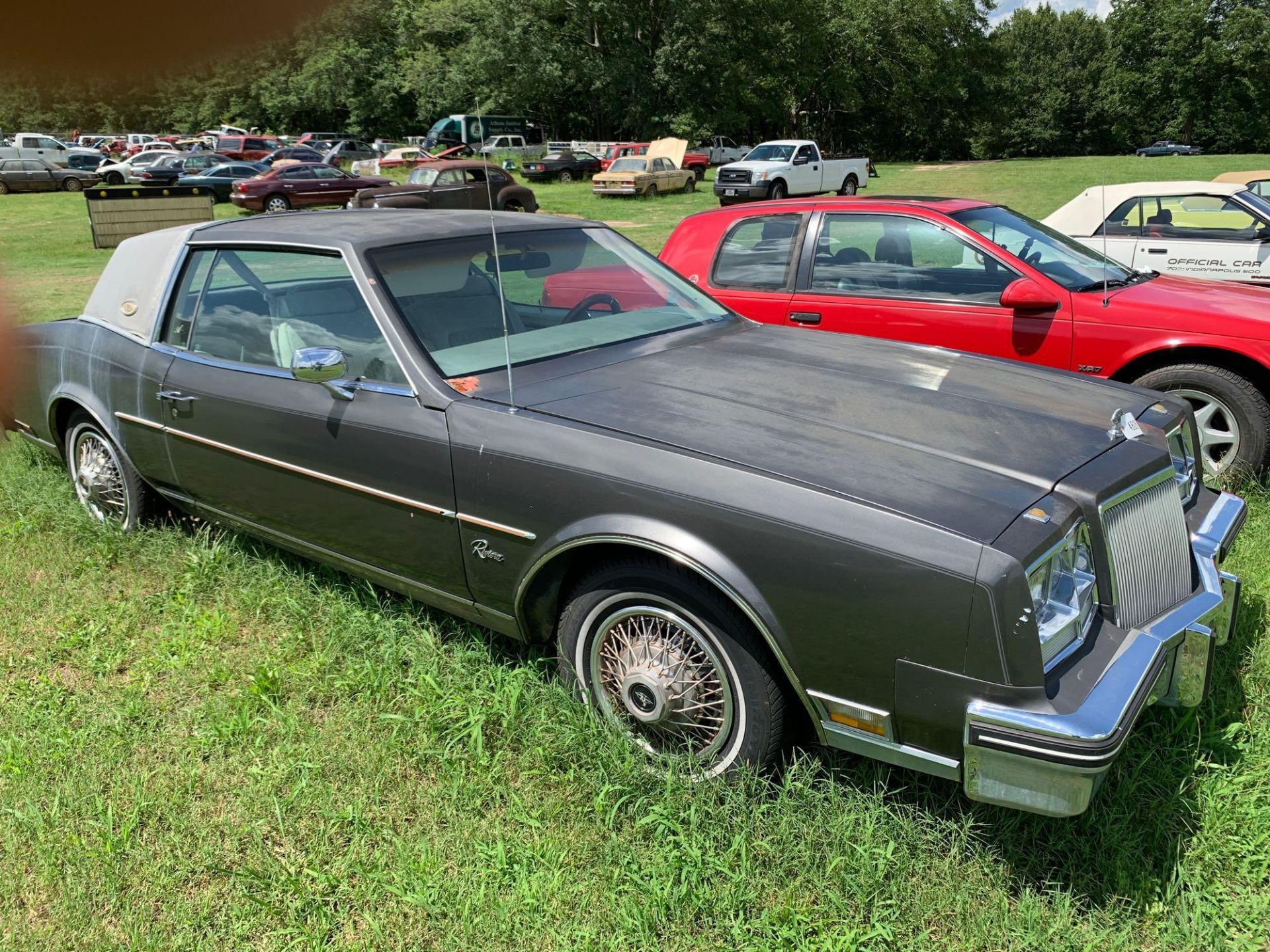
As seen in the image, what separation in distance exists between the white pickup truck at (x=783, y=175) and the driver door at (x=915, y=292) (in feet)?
67.1

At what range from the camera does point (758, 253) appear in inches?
225

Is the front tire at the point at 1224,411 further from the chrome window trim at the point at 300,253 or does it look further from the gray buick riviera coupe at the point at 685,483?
the chrome window trim at the point at 300,253

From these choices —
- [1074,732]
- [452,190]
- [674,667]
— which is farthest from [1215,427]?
[452,190]

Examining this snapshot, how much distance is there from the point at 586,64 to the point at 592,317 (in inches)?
1694

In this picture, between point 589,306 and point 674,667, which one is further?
point 589,306

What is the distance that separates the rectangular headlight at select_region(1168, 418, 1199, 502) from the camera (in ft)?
10.2

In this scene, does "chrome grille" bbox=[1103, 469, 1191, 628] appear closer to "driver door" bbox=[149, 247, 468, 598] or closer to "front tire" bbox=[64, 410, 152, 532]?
"driver door" bbox=[149, 247, 468, 598]

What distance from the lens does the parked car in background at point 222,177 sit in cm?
2686

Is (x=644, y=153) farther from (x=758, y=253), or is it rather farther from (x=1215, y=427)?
(x=1215, y=427)

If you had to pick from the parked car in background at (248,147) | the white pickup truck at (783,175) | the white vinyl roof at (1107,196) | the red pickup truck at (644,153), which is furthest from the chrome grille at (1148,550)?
the parked car in background at (248,147)

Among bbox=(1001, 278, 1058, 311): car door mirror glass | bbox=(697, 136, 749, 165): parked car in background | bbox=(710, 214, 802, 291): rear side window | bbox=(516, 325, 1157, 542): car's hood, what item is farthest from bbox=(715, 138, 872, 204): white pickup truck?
bbox=(516, 325, 1157, 542): car's hood

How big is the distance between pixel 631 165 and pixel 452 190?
9838 millimetres

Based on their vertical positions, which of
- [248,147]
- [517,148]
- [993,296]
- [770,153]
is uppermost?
[248,147]

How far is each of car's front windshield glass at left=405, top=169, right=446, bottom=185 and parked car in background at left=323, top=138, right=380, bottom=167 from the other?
→ 14.3 meters
